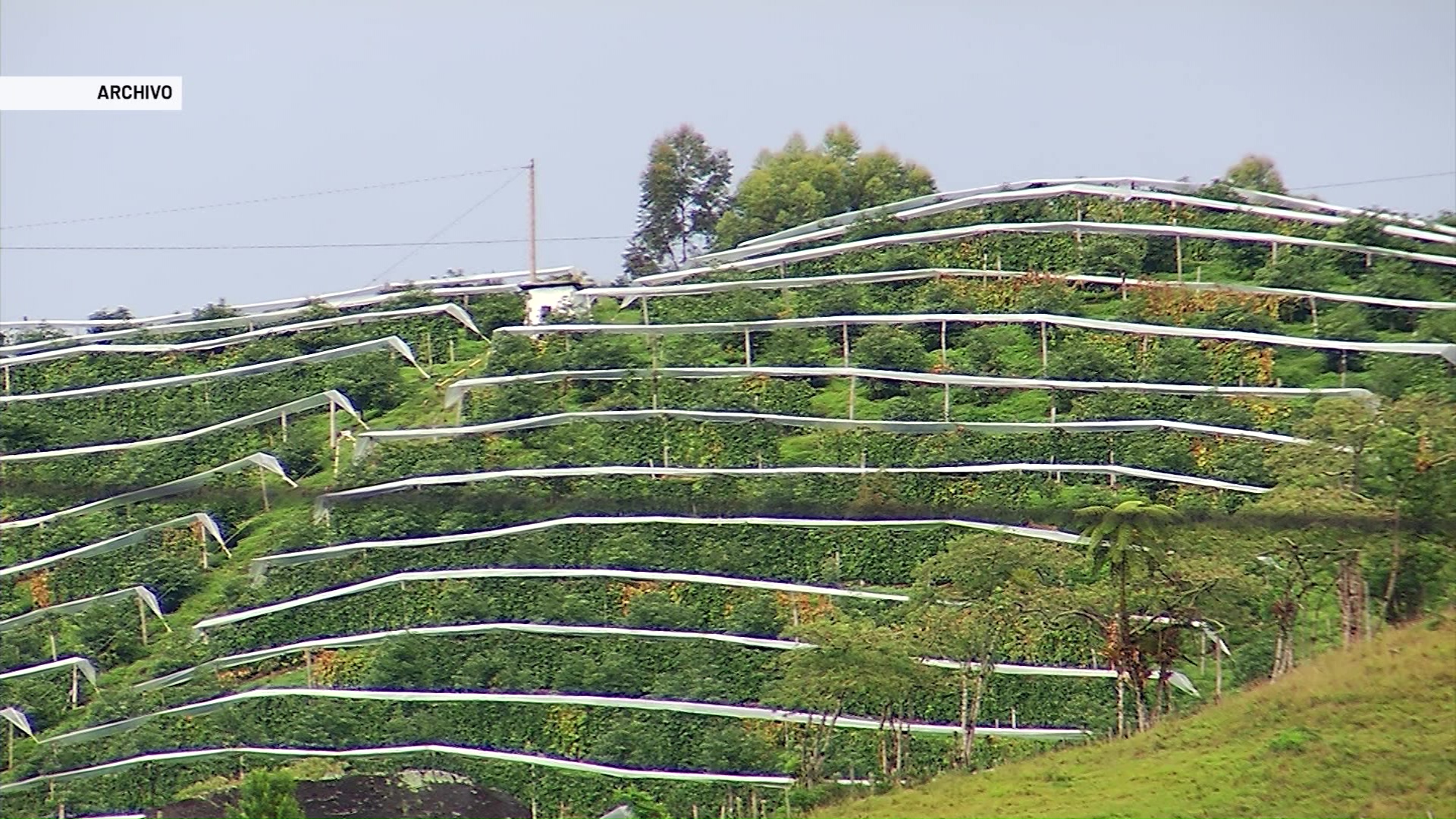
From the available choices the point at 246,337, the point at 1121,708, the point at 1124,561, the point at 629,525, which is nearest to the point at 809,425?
the point at 629,525

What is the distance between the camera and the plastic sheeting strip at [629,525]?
2320 cm

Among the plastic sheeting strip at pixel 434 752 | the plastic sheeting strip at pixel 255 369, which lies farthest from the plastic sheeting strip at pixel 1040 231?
the plastic sheeting strip at pixel 434 752

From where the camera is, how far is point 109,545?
91.5 feet

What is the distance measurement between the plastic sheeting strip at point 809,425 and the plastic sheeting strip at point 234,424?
1.06m

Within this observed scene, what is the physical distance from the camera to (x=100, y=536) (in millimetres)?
28344

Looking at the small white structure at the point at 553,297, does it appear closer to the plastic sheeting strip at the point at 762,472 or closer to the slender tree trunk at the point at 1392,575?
the plastic sheeting strip at the point at 762,472

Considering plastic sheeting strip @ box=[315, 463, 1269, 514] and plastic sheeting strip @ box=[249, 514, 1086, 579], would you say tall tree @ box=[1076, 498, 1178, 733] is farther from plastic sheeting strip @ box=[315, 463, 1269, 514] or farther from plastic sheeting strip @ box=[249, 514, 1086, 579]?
plastic sheeting strip @ box=[315, 463, 1269, 514]

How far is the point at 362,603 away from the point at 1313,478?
36.0 ft

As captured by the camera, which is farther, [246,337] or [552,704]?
[246,337]

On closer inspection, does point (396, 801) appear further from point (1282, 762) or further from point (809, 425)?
point (1282, 762)

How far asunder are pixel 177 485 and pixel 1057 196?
14.2 metres

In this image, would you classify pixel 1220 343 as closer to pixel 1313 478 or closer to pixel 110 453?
pixel 1313 478

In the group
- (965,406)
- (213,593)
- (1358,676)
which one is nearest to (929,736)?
(1358,676)

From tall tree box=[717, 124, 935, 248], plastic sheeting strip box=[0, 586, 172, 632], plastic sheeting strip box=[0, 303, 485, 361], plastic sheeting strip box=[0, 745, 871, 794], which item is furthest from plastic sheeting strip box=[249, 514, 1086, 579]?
tall tree box=[717, 124, 935, 248]
